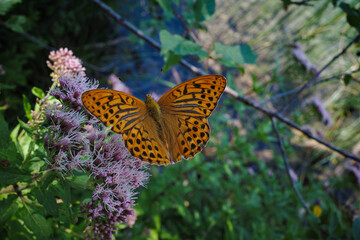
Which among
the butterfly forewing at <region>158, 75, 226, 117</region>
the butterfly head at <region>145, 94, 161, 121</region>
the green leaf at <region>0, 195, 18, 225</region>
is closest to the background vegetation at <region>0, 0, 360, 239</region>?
the green leaf at <region>0, 195, 18, 225</region>

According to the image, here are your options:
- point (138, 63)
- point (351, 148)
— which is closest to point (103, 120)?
point (138, 63)

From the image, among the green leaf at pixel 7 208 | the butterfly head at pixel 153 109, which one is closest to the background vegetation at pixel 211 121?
the green leaf at pixel 7 208

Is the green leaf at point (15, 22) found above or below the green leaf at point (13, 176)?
above

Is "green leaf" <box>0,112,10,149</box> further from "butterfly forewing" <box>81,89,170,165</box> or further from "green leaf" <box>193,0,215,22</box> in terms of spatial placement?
"green leaf" <box>193,0,215,22</box>

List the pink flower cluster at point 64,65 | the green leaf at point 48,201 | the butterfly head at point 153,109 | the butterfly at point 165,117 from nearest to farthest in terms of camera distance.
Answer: the green leaf at point 48,201 < the butterfly at point 165,117 < the pink flower cluster at point 64,65 < the butterfly head at point 153,109

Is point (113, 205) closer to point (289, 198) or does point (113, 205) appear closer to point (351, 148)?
point (289, 198)

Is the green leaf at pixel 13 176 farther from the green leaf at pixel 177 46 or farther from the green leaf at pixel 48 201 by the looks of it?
the green leaf at pixel 177 46

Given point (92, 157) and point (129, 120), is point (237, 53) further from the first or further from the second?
point (92, 157)
